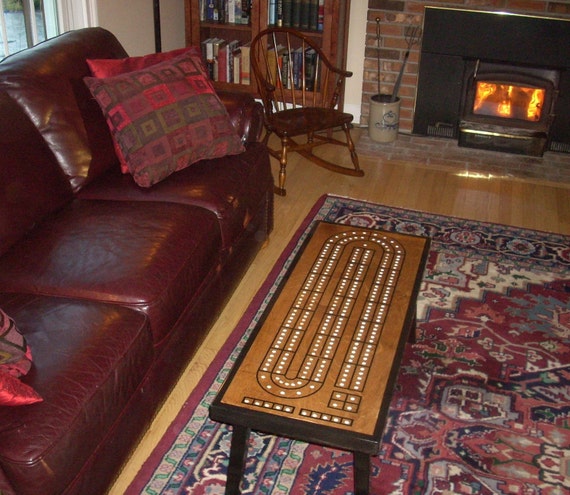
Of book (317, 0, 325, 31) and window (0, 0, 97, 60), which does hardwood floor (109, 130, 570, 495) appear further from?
window (0, 0, 97, 60)

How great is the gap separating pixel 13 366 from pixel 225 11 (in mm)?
3328

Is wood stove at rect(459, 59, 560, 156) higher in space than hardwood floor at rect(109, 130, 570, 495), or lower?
higher

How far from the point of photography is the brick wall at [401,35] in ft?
13.5

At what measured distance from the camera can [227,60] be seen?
181 inches

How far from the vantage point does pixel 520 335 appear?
274 centimetres

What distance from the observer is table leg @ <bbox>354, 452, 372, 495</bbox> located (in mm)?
1830

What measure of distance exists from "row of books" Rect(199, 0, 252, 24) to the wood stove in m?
1.39

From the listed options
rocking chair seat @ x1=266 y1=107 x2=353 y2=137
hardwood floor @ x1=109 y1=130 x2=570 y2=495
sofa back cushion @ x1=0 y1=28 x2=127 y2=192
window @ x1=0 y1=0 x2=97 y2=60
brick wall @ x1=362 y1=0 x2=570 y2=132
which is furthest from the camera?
brick wall @ x1=362 y1=0 x2=570 y2=132

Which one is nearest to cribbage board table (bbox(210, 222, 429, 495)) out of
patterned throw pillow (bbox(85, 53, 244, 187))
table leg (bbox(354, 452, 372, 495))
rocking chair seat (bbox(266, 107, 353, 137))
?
table leg (bbox(354, 452, 372, 495))

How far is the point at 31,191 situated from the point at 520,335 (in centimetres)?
183

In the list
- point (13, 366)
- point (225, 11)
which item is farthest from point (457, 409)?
point (225, 11)

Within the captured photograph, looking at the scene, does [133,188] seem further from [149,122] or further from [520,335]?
[520,335]

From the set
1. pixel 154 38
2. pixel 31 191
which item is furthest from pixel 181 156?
pixel 154 38

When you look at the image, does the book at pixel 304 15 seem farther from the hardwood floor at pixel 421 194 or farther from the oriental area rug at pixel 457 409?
the oriental area rug at pixel 457 409
